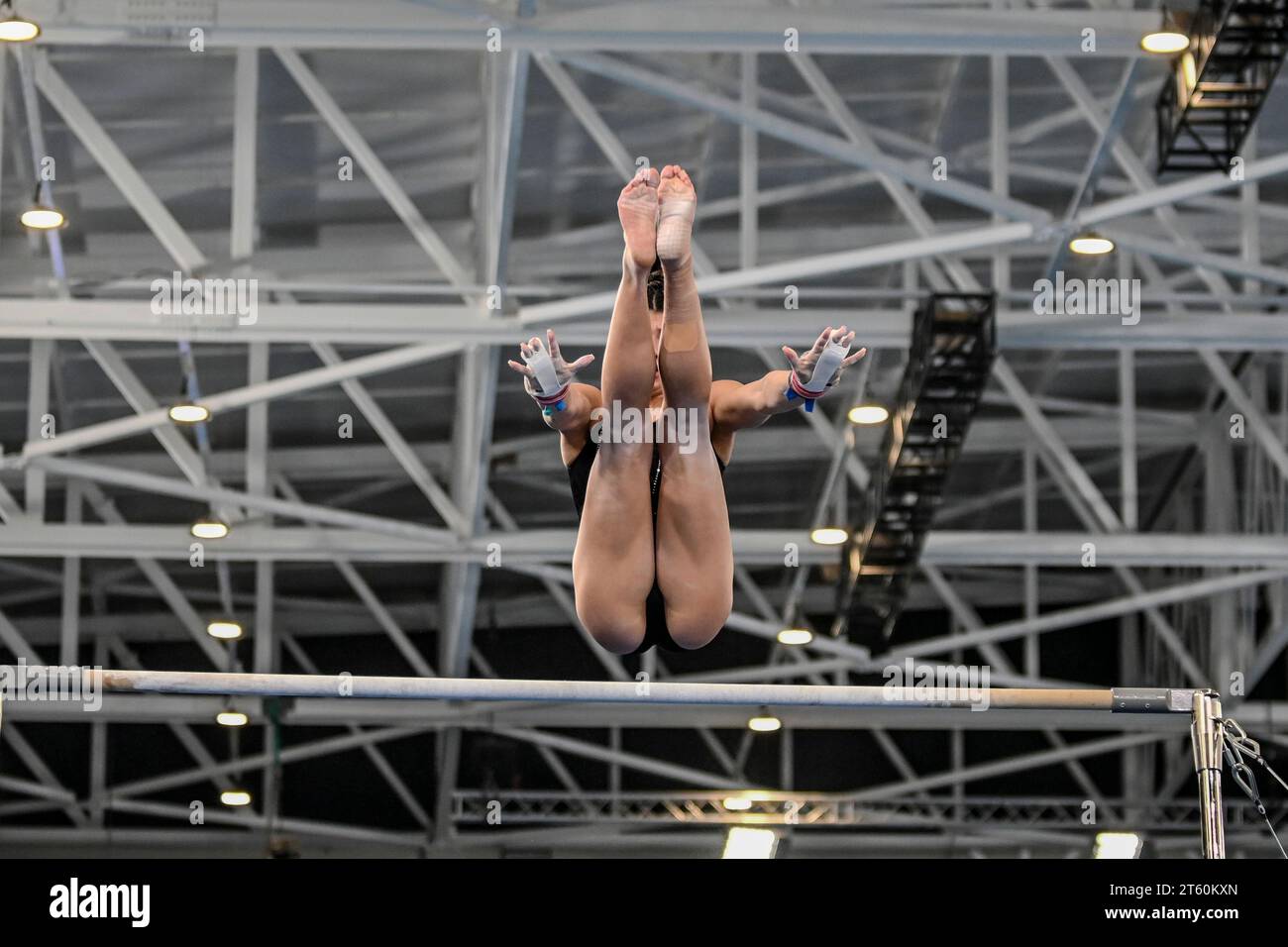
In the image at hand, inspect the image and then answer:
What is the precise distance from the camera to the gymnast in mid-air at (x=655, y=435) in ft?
23.6

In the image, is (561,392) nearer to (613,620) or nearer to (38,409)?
(613,620)

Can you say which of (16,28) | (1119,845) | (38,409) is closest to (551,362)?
(1119,845)

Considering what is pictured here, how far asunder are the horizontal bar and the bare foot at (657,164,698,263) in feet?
4.80

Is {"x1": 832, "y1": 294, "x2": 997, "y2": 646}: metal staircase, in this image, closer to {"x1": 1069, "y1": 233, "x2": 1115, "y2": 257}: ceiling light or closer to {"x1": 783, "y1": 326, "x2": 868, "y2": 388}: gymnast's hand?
{"x1": 1069, "y1": 233, "x2": 1115, "y2": 257}: ceiling light

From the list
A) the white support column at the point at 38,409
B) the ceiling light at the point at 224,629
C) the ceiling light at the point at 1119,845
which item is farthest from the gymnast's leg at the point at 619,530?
the ceiling light at the point at 224,629

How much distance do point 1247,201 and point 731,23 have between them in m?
5.86

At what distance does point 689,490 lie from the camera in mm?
7531

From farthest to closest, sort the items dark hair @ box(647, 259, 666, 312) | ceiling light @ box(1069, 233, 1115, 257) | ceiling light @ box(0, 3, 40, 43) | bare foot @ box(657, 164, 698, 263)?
ceiling light @ box(1069, 233, 1115, 257)
ceiling light @ box(0, 3, 40, 43)
dark hair @ box(647, 259, 666, 312)
bare foot @ box(657, 164, 698, 263)

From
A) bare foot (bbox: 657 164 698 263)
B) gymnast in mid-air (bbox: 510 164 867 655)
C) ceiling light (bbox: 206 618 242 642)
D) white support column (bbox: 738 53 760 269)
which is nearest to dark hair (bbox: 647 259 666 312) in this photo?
gymnast in mid-air (bbox: 510 164 867 655)

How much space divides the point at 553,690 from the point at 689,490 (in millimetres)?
871

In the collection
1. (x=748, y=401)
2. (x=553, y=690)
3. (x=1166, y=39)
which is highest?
(x=1166, y=39)

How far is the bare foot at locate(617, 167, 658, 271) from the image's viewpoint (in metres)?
7.15

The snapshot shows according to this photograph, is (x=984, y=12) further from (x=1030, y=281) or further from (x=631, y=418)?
(x=1030, y=281)
